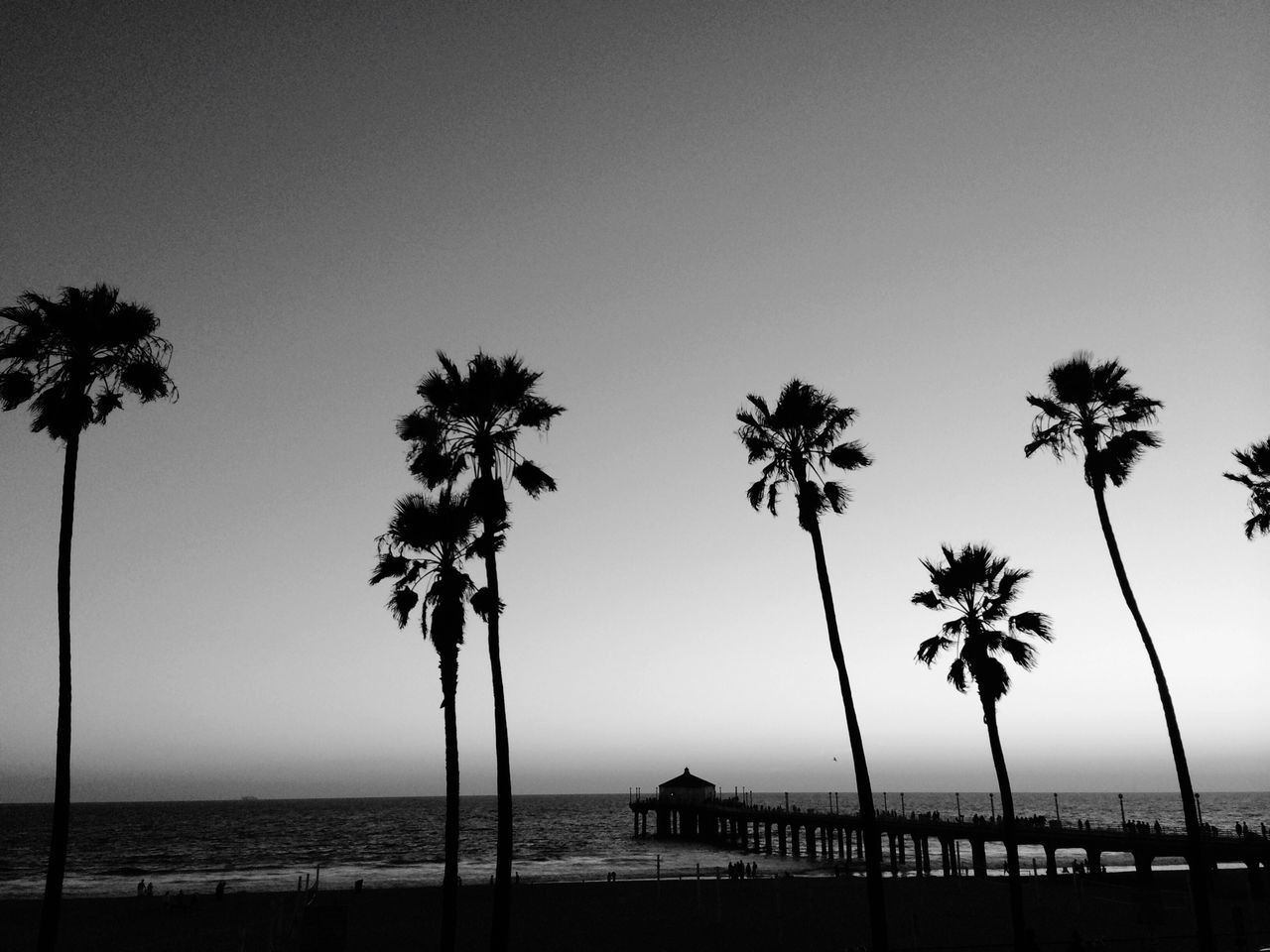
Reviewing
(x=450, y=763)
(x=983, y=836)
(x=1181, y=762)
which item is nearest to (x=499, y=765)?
(x=450, y=763)

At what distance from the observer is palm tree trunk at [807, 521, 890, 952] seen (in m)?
19.7

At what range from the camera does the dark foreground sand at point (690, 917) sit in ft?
96.8

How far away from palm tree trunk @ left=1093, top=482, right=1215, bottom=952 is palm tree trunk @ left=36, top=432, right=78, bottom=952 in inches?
877

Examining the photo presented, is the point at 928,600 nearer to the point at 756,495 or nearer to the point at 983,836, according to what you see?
the point at 756,495

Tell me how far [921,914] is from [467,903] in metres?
18.5

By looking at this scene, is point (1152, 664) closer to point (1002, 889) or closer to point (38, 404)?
point (1002, 889)

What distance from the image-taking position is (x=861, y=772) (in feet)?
72.8

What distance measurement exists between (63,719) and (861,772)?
56.6 feet

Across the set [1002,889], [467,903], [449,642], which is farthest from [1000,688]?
[467,903]

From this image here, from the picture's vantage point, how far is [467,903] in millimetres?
38156

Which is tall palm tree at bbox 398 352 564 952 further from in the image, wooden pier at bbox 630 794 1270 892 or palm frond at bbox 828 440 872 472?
wooden pier at bbox 630 794 1270 892

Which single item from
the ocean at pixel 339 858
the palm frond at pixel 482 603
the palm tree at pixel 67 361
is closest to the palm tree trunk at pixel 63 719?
the palm tree at pixel 67 361

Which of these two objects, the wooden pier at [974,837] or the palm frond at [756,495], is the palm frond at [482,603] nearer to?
the palm frond at [756,495]

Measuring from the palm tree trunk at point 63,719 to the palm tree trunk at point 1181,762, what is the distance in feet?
73.1
